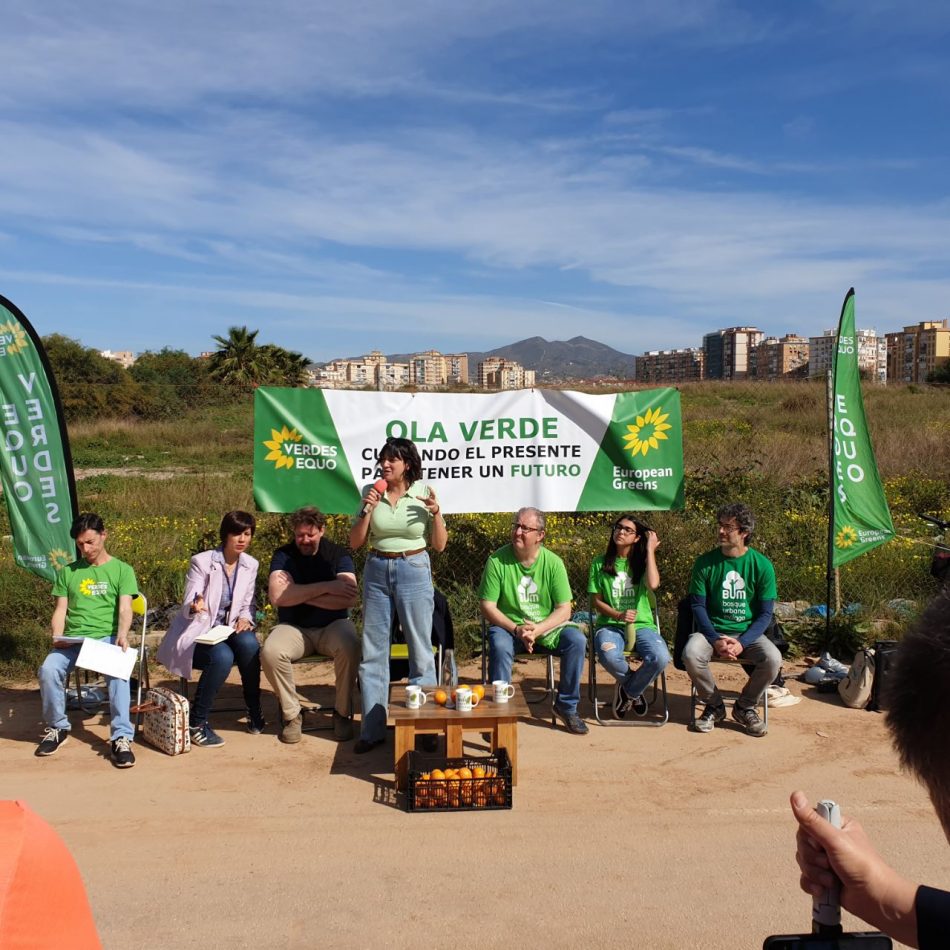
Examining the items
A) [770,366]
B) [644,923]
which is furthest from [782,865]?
[770,366]

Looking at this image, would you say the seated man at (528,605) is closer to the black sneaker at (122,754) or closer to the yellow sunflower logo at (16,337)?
the black sneaker at (122,754)

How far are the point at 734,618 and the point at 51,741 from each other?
4343mm

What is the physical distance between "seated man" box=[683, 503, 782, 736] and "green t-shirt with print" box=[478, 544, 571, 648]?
2.94 feet

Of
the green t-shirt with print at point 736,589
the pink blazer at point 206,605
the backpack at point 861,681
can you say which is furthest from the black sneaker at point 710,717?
the pink blazer at point 206,605

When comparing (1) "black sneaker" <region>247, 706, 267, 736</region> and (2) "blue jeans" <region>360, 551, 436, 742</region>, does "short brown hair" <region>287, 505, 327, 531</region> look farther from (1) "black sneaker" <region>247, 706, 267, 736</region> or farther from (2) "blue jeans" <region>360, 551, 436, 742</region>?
(1) "black sneaker" <region>247, 706, 267, 736</region>

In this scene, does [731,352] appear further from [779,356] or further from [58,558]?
[58,558]

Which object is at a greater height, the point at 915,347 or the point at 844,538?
the point at 915,347

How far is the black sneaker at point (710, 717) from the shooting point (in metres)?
5.85

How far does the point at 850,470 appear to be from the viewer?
7.19 meters

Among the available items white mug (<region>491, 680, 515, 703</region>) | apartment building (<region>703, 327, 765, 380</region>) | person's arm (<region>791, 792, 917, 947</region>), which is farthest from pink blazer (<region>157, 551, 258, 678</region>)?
apartment building (<region>703, 327, 765, 380</region>)

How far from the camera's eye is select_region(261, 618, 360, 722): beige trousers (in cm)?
579

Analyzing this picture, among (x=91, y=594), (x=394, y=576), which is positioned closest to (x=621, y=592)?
(x=394, y=576)

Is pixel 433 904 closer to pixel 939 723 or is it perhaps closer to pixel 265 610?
pixel 939 723

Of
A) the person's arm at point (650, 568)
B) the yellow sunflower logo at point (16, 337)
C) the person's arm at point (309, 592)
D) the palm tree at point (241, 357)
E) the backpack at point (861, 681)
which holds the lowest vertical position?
the backpack at point (861, 681)
